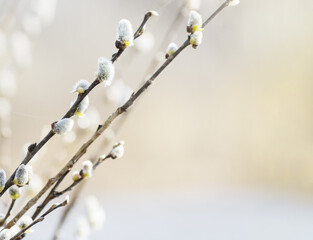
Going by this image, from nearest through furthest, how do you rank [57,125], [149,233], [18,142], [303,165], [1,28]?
[57,125], [1,28], [149,233], [18,142], [303,165]

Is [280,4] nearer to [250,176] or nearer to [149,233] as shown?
[250,176]

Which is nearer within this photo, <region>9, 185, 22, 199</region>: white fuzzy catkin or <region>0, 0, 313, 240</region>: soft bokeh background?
<region>9, 185, 22, 199</region>: white fuzzy catkin

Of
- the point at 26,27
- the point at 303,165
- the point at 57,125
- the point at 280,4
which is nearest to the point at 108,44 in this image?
the point at 280,4

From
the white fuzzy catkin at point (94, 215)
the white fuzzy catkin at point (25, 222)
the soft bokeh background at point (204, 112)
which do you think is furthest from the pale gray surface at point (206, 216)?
the white fuzzy catkin at point (25, 222)

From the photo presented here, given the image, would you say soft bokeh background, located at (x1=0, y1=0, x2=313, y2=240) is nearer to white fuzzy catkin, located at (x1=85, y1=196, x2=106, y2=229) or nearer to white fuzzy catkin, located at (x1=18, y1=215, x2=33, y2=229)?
white fuzzy catkin, located at (x1=85, y1=196, x2=106, y2=229)

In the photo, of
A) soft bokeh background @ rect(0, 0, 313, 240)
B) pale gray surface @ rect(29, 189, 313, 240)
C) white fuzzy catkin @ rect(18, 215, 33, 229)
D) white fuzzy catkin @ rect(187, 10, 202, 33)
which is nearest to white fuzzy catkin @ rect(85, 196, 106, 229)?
white fuzzy catkin @ rect(18, 215, 33, 229)

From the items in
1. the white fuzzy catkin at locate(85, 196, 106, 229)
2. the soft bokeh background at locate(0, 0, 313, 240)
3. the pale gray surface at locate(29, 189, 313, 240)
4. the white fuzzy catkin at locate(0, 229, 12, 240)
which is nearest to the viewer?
the white fuzzy catkin at locate(0, 229, 12, 240)

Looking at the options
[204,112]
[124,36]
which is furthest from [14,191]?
[204,112]
